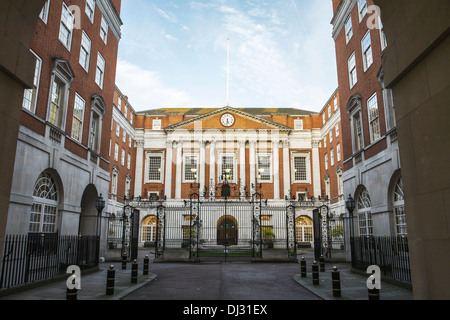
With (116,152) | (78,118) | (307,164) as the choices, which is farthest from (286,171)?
(78,118)

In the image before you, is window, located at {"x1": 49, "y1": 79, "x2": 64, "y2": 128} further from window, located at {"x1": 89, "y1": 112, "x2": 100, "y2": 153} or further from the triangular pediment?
the triangular pediment

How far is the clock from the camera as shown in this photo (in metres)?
47.8

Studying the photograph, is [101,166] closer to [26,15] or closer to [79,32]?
[79,32]

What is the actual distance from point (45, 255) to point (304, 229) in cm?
3472

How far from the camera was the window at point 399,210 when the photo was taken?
14.8 m

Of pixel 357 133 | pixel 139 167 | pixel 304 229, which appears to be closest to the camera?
pixel 357 133

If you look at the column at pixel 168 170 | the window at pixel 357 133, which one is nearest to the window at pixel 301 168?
the column at pixel 168 170

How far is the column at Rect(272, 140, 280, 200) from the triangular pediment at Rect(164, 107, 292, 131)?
2.76 metres

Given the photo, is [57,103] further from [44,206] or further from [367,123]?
[367,123]

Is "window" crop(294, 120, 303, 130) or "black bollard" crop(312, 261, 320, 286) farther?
"window" crop(294, 120, 303, 130)

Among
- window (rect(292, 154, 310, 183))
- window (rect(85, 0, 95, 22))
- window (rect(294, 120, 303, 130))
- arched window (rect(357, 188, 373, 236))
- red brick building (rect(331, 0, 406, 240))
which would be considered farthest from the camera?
window (rect(294, 120, 303, 130))

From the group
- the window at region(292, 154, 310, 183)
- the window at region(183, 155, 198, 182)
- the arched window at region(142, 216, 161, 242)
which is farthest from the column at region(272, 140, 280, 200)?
the arched window at region(142, 216, 161, 242)

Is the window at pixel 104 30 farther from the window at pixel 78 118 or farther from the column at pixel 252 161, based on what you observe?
the column at pixel 252 161

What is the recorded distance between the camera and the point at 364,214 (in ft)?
62.4
